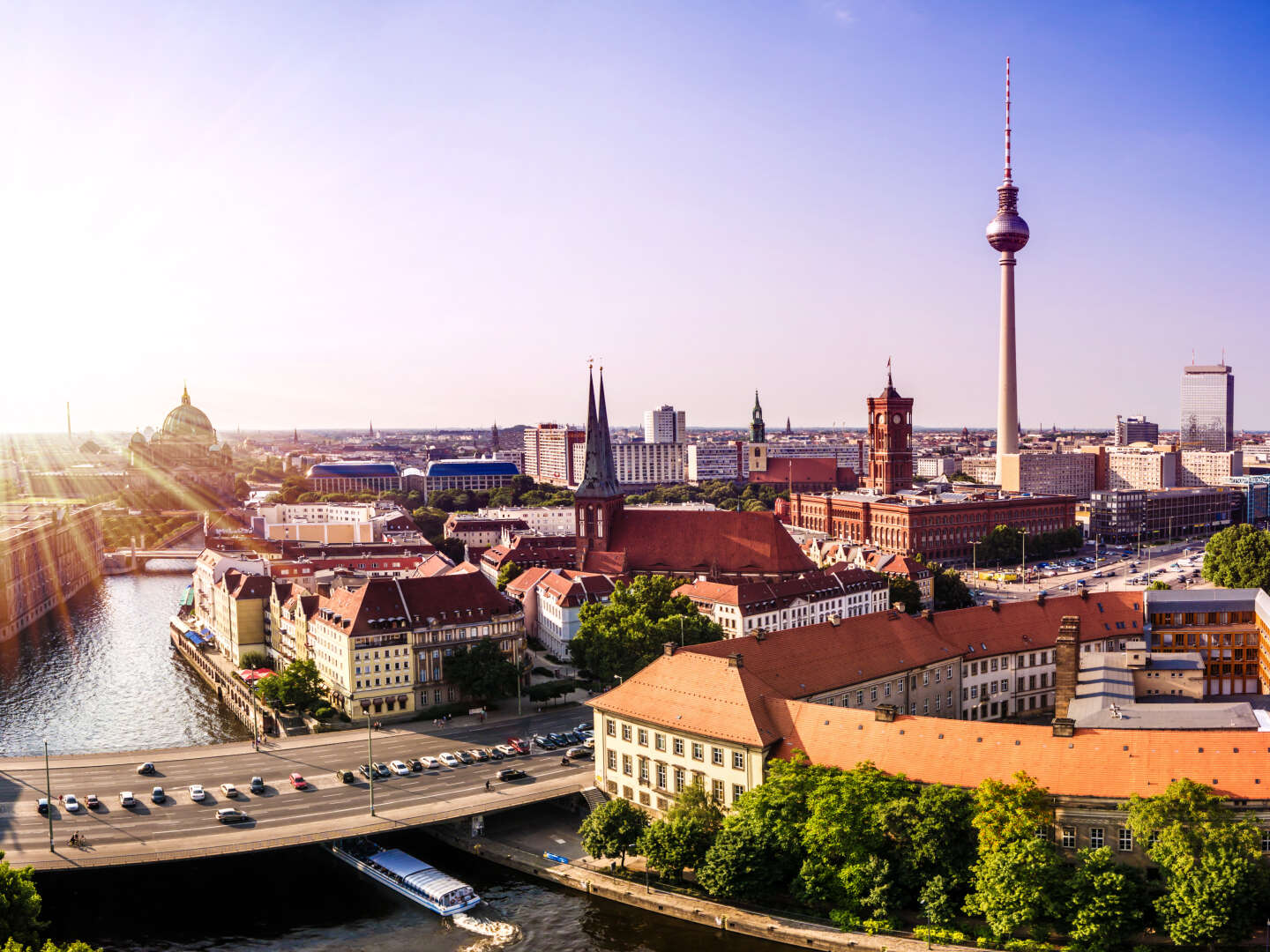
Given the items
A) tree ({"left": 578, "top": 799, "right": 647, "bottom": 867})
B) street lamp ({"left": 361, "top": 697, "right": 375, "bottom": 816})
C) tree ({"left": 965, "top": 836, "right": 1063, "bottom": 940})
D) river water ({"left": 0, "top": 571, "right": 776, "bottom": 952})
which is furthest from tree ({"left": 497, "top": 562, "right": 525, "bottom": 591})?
tree ({"left": 965, "top": 836, "right": 1063, "bottom": 940})

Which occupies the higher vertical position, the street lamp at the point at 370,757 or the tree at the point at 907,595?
the tree at the point at 907,595

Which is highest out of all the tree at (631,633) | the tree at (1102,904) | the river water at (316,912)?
the tree at (631,633)

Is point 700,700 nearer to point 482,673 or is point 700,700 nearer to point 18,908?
point 482,673

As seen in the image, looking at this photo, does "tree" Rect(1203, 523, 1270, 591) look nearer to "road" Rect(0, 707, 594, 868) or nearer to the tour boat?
"road" Rect(0, 707, 594, 868)

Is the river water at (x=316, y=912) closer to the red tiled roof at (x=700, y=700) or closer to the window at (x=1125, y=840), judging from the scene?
the red tiled roof at (x=700, y=700)

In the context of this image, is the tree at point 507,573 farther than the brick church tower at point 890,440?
No

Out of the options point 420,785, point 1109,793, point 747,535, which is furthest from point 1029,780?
point 747,535

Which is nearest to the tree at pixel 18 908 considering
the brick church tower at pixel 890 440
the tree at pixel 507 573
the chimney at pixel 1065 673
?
the chimney at pixel 1065 673
